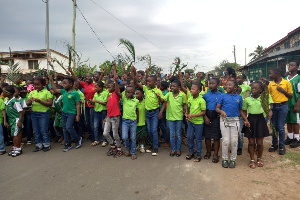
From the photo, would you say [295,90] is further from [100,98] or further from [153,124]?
[100,98]

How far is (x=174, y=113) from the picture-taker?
4664 millimetres

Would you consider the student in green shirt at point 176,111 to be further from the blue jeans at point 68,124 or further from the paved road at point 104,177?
the blue jeans at point 68,124

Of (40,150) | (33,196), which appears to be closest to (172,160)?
(33,196)

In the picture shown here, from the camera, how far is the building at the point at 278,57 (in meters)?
13.3

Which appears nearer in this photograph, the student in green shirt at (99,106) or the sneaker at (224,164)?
the sneaker at (224,164)

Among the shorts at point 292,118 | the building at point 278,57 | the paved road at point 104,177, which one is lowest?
the paved road at point 104,177

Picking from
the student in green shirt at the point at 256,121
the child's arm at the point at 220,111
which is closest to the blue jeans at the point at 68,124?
the child's arm at the point at 220,111

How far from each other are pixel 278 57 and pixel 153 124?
44.3 ft

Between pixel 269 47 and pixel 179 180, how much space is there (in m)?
30.4

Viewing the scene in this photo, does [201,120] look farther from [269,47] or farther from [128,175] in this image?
[269,47]

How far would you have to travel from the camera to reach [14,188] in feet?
11.4

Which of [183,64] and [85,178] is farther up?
[183,64]

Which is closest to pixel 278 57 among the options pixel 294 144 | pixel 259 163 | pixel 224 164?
pixel 294 144

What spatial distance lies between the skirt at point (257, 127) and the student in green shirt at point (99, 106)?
11.0 feet
